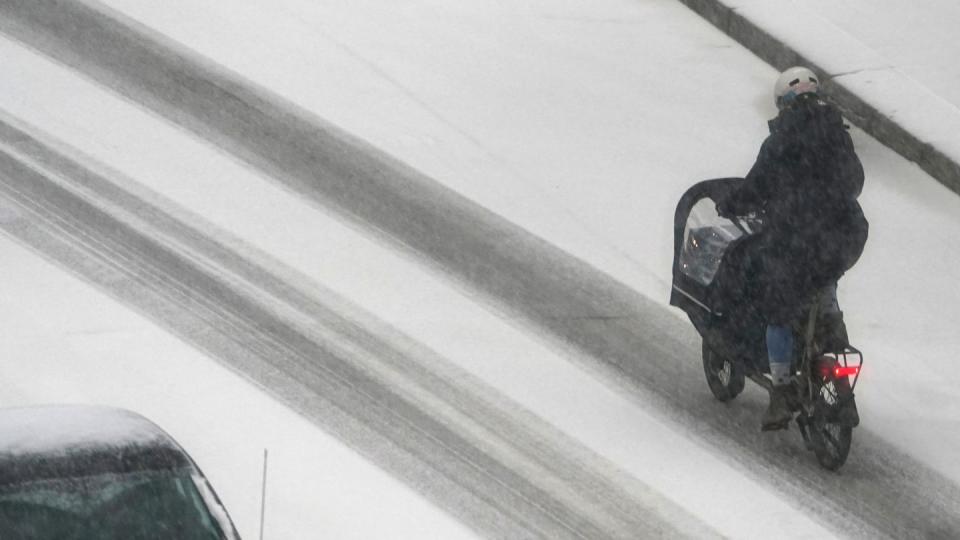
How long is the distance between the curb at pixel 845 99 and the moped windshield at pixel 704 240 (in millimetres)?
4175

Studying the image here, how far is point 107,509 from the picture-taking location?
5.71 m

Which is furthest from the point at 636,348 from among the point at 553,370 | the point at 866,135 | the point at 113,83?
the point at 113,83

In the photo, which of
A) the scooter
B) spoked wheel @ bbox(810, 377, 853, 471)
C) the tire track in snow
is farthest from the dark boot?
the tire track in snow

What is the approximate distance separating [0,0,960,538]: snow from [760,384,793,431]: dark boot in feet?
1.22

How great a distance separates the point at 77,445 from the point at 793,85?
4.50 m

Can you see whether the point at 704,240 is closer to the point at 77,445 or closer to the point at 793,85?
the point at 793,85

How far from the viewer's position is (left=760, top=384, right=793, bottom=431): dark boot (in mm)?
9109

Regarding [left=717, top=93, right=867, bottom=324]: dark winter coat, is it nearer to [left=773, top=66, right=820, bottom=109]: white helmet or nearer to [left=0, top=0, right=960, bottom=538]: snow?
[left=773, top=66, right=820, bottom=109]: white helmet

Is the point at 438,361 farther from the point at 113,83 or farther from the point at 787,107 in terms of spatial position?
the point at 113,83

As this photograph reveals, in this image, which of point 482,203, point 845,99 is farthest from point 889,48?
point 482,203

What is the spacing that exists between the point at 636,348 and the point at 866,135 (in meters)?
4.27

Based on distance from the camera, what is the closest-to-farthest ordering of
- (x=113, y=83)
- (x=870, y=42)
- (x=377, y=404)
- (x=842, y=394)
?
(x=842, y=394)
(x=377, y=404)
(x=113, y=83)
(x=870, y=42)

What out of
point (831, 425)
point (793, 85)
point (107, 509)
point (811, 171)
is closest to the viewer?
point (107, 509)

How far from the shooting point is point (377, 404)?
9.47m
